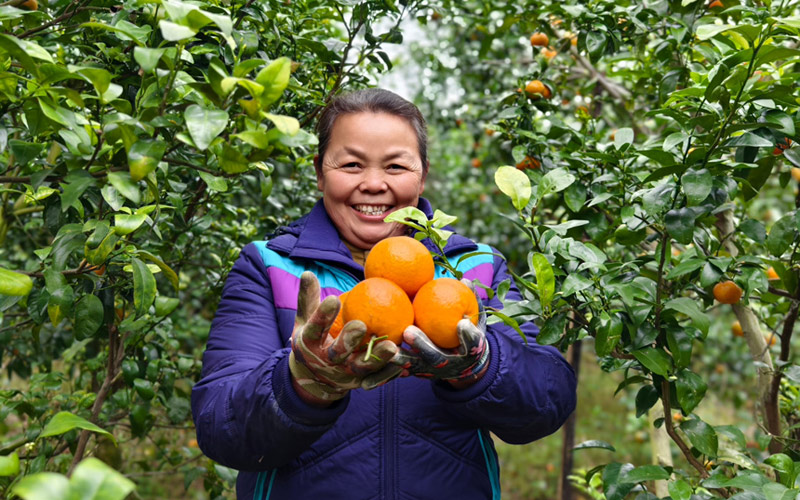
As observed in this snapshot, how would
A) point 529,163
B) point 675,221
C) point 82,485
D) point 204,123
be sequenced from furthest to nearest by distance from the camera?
point 529,163
point 675,221
point 204,123
point 82,485

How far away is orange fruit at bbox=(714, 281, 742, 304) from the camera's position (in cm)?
169

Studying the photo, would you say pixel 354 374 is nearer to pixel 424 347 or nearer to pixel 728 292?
pixel 424 347

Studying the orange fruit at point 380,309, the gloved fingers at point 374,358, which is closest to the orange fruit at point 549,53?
the orange fruit at point 380,309

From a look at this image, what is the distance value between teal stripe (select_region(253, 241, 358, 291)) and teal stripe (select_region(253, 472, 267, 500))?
441 mm

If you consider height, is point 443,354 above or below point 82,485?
below

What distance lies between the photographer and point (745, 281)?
1.58 m

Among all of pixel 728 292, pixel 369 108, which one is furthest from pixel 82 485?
pixel 728 292

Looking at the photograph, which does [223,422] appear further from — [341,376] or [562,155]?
[562,155]

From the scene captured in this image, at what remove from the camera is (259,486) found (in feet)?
5.04

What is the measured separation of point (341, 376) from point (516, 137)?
126 cm

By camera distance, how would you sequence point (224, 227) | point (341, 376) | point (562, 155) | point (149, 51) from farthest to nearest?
point (224, 227) < point (562, 155) < point (341, 376) < point (149, 51)

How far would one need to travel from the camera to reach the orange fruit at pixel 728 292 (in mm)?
1688

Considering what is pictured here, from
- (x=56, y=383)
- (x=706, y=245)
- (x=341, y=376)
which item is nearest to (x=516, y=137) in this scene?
(x=706, y=245)

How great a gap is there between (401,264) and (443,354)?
179mm
